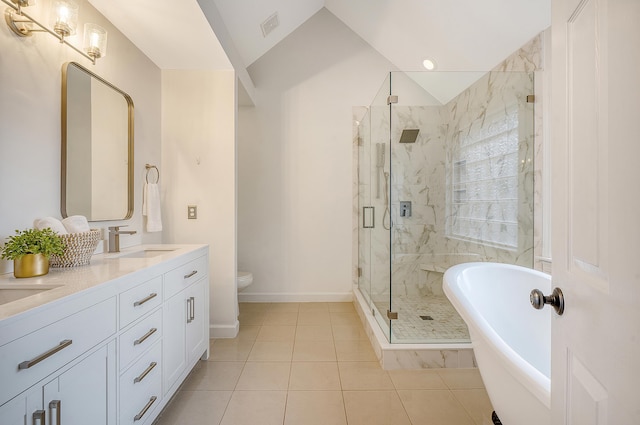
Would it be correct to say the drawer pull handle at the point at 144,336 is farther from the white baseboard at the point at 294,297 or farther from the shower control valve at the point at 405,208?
the white baseboard at the point at 294,297

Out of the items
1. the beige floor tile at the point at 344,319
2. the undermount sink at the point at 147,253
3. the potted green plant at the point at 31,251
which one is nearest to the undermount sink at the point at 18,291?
the potted green plant at the point at 31,251

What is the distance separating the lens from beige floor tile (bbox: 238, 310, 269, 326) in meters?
3.23

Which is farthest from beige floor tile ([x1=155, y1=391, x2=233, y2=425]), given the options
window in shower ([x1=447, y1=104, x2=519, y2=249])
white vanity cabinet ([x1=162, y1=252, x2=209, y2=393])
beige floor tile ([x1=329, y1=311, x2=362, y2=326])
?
window in shower ([x1=447, y1=104, x2=519, y2=249])

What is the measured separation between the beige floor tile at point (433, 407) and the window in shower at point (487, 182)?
128 cm

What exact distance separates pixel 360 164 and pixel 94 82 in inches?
101

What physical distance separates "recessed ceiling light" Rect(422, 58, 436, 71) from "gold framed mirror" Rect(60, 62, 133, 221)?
273 centimetres

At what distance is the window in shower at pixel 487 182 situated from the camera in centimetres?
256

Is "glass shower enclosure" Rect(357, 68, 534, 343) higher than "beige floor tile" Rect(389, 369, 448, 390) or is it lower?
higher

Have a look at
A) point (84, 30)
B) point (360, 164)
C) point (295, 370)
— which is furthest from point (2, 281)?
point (360, 164)

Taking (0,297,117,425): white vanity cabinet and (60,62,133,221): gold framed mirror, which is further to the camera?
(60,62,133,221): gold framed mirror

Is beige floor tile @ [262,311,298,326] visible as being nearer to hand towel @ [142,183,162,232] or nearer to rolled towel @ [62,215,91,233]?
hand towel @ [142,183,162,232]

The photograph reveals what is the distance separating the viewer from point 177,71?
283 centimetres

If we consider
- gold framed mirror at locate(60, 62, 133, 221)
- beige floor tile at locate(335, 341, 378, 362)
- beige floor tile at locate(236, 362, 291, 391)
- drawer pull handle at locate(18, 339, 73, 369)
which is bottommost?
beige floor tile at locate(236, 362, 291, 391)

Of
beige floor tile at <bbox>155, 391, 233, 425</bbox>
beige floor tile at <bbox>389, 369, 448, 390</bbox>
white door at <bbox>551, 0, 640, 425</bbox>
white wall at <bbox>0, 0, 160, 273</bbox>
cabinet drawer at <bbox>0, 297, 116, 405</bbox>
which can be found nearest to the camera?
white door at <bbox>551, 0, 640, 425</bbox>
